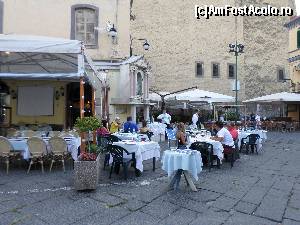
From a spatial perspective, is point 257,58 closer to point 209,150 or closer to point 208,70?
point 208,70

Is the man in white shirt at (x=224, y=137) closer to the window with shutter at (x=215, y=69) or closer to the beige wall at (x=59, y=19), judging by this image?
the beige wall at (x=59, y=19)

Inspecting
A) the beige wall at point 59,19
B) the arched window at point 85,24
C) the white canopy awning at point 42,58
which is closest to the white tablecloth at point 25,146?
the white canopy awning at point 42,58

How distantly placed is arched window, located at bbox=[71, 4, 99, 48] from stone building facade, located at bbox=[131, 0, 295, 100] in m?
15.8

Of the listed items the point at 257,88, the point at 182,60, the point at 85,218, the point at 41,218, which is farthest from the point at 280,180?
the point at 257,88

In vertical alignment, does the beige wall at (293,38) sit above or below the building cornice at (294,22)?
below

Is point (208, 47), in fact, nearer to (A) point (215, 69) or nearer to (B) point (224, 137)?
(A) point (215, 69)

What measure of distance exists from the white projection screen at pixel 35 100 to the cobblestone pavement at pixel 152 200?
7513mm

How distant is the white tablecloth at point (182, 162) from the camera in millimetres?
6613

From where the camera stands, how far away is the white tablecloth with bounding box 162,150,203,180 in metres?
6.61

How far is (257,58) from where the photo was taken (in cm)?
3800

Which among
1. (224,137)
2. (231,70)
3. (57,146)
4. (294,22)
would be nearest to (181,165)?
(224,137)

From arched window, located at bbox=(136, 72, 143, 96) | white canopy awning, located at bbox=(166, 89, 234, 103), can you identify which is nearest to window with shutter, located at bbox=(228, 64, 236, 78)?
white canopy awning, located at bbox=(166, 89, 234, 103)

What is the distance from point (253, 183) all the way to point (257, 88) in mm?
31922

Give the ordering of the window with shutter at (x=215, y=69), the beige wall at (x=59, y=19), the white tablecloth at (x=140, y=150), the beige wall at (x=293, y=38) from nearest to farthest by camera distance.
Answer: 1. the white tablecloth at (x=140, y=150)
2. the beige wall at (x=59, y=19)
3. the beige wall at (x=293, y=38)
4. the window with shutter at (x=215, y=69)
